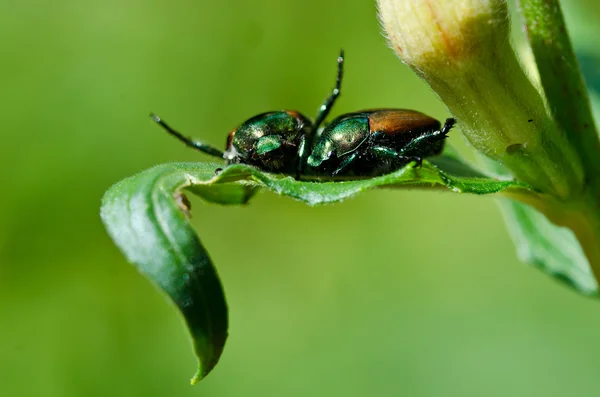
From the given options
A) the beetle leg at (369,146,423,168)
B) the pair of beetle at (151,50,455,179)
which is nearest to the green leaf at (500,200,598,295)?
the pair of beetle at (151,50,455,179)

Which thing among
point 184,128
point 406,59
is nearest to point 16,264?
point 184,128

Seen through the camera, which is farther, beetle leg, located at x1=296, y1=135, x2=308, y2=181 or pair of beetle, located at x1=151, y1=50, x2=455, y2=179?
beetle leg, located at x1=296, y1=135, x2=308, y2=181

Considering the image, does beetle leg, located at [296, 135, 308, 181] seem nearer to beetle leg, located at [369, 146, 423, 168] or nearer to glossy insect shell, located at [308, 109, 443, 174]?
glossy insect shell, located at [308, 109, 443, 174]

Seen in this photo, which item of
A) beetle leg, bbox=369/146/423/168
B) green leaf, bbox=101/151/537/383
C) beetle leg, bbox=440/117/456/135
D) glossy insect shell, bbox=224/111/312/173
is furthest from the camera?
glossy insect shell, bbox=224/111/312/173

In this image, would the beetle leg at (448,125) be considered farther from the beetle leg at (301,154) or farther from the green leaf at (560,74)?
the beetle leg at (301,154)

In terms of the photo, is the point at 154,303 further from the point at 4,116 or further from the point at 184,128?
the point at 4,116

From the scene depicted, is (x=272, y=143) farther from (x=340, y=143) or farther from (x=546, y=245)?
(x=546, y=245)

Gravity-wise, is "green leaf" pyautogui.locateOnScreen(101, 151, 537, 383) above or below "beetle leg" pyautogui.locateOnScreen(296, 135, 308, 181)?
above

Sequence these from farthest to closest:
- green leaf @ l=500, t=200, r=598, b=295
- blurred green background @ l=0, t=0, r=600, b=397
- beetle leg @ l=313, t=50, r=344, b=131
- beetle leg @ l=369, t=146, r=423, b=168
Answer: blurred green background @ l=0, t=0, r=600, b=397 < green leaf @ l=500, t=200, r=598, b=295 < beetle leg @ l=313, t=50, r=344, b=131 < beetle leg @ l=369, t=146, r=423, b=168
